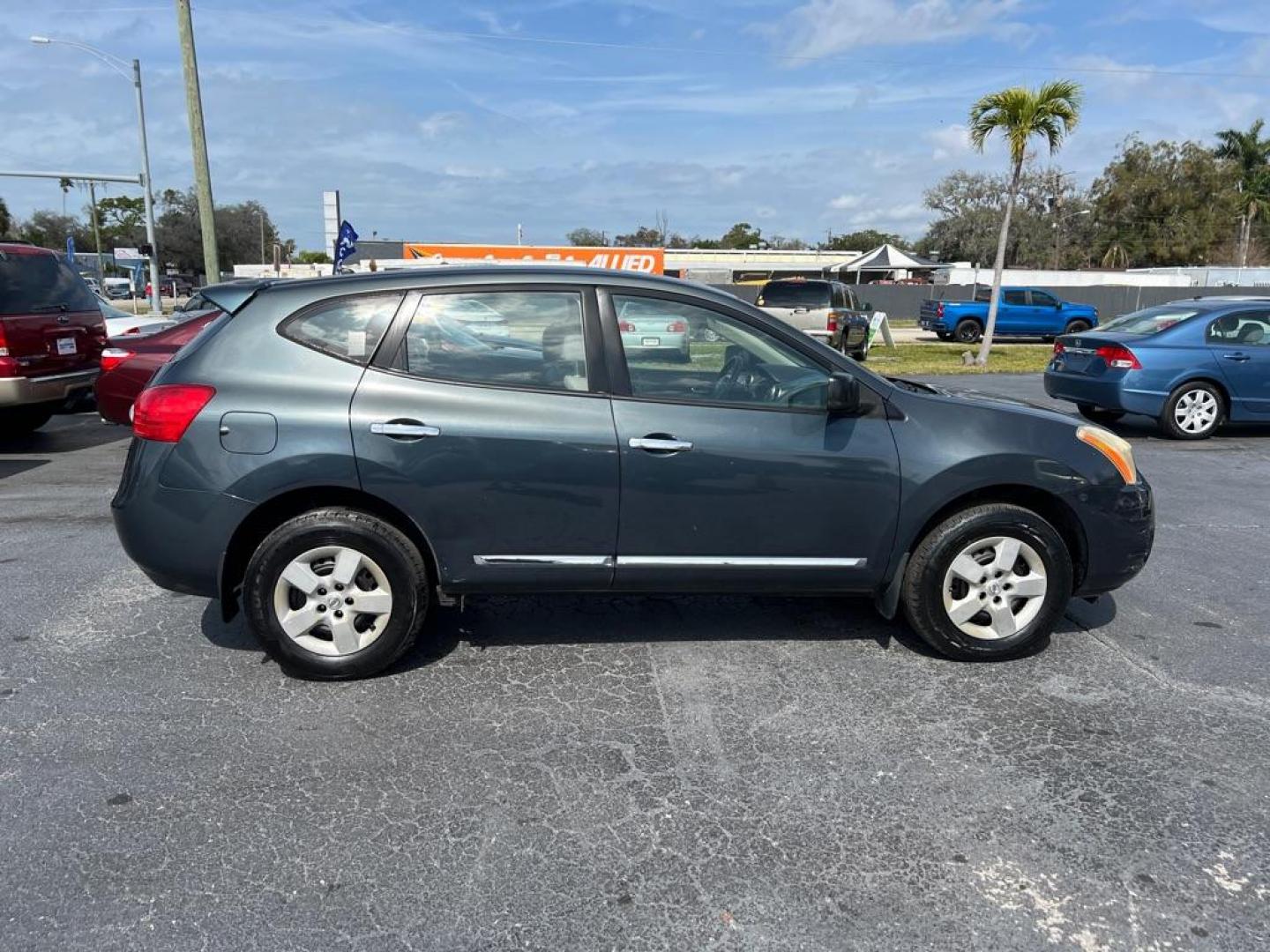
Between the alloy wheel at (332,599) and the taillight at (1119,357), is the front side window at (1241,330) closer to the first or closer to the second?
the taillight at (1119,357)

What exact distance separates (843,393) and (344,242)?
1463 cm

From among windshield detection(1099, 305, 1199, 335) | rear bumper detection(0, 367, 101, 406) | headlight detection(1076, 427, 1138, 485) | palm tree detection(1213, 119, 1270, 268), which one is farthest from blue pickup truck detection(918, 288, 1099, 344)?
palm tree detection(1213, 119, 1270, 268)

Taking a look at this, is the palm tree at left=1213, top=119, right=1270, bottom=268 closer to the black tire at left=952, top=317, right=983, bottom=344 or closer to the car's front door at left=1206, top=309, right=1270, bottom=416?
the black tire at left=952, top=317, right=983, bottom=344

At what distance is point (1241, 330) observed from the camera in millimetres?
9789

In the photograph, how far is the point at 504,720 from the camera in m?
3.60

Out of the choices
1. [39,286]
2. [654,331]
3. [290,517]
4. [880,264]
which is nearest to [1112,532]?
[654,331]

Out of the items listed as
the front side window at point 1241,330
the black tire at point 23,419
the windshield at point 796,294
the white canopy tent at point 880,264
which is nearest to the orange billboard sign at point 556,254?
the windshield at point 796,294

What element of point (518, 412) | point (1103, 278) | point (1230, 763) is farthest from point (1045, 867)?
point (1103, 278)

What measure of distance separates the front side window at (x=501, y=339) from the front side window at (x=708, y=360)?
234 millimetres

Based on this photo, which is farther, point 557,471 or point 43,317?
point 43,317

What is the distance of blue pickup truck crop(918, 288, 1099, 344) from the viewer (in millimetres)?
27984

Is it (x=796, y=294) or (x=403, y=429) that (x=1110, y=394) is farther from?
(x=796, y=294)

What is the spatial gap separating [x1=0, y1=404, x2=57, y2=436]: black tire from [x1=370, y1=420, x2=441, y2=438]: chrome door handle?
26.1ft

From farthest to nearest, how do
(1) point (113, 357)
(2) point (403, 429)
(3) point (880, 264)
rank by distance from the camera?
(3) point (880, 264), (1) point (113, 357), (2) point (403, 429)
